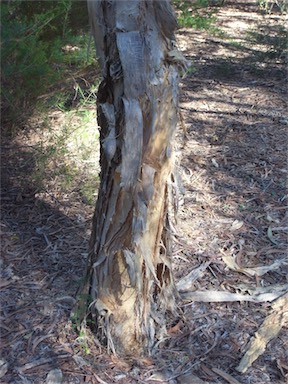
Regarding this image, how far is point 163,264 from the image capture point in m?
2.63

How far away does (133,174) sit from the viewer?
7.29 feet

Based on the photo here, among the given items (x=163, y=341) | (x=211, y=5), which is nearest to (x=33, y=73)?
(x=163, y=341)

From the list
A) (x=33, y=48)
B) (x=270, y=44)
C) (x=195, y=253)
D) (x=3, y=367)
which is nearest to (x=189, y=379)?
(x=3, y=367)

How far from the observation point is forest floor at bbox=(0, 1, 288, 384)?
2.57 meters

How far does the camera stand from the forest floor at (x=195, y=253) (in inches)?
101

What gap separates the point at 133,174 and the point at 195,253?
1.37 metres

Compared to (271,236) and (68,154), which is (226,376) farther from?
(68,154)

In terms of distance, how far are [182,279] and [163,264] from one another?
0.59 metres

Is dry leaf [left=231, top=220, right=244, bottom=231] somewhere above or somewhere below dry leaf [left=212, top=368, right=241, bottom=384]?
above

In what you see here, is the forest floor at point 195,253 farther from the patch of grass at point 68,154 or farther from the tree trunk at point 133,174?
the tree trunk at point 133,174

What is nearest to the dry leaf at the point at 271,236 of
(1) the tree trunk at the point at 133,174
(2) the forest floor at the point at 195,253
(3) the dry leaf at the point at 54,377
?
(2) the forest floor at the point at 195,253

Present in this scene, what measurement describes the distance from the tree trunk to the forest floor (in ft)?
0.65

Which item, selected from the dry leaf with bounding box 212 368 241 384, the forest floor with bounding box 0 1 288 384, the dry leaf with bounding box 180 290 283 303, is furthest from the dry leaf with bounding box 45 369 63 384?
the dry leaf with bounding box 180 290 283 303

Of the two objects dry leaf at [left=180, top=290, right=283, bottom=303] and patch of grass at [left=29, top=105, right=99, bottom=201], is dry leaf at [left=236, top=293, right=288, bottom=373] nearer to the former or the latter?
dry leaf at [left=180, top=290, right=283, bottom=303]
